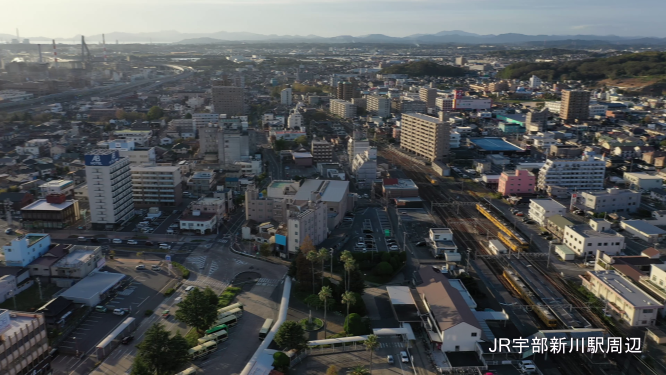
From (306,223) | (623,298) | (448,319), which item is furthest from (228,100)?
(623,298)

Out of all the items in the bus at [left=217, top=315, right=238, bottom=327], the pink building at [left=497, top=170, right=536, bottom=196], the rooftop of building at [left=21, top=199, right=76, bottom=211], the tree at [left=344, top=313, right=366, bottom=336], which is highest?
the pink building at [left=497, top=170, right=536, bottom=196]

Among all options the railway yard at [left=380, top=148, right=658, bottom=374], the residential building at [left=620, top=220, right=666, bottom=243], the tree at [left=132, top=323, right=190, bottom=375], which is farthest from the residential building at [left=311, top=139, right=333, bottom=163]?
the tree at [left=132, top=323, right=190, bottom=375]

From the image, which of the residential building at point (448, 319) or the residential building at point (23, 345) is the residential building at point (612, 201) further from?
the residential building at point (23, 345)

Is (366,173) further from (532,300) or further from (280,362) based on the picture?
(280,362)

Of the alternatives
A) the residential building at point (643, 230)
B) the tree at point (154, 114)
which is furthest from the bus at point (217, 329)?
the tree at point (154, 114)

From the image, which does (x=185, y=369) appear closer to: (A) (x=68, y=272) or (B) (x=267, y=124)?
(A) (x=68, y=272)

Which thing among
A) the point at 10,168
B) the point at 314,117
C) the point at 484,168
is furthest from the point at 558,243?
the point at 314,117

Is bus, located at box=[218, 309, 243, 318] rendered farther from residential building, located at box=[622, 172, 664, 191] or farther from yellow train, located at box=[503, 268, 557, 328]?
residential building, located at box=[622, 172, 664, 191]
